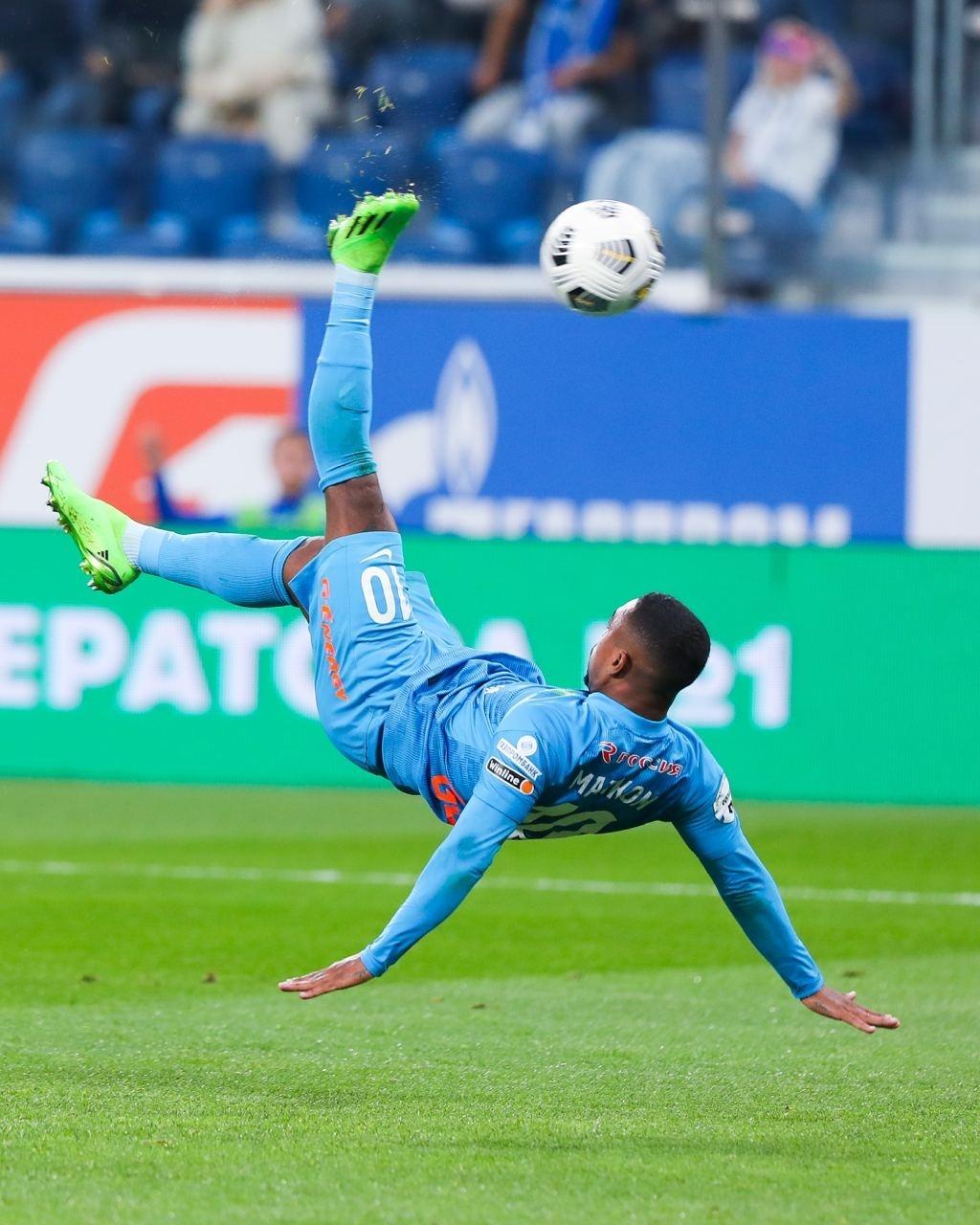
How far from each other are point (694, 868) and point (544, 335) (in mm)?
6625

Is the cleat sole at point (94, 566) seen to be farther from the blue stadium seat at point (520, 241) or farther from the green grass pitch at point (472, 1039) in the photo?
the blue stadium seat at point (520, 241)

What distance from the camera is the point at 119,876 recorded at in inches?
409

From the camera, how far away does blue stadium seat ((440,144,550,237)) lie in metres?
16.7

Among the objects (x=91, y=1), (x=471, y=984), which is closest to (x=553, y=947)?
(x=471, y=984)

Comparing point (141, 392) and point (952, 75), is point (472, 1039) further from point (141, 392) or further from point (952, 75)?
point (952, 75)

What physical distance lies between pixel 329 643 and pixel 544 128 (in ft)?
36.0

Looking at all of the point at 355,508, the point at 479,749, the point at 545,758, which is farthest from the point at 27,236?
the point at 545,758

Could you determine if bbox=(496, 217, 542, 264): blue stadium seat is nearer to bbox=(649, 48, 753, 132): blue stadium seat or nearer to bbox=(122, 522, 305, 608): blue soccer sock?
bbox=(649, 48, 753, 132): blue stadium seat

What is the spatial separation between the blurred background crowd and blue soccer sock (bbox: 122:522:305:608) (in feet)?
32.2

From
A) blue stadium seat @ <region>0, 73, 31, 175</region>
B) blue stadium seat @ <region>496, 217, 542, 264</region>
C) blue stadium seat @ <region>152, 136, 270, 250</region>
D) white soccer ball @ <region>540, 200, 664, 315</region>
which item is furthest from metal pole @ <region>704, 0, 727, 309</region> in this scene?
white soccer ball @ <region>540, 200, 664, 315</region>

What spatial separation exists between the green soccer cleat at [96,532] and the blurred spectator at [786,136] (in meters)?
10.6

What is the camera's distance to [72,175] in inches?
701

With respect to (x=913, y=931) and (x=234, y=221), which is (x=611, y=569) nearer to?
(x=913, y=931)

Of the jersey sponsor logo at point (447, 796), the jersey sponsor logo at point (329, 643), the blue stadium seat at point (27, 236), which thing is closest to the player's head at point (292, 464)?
the blue stadium seat at point (27, 236)
